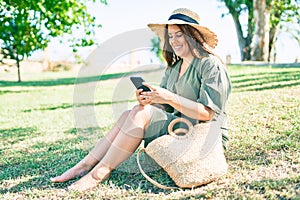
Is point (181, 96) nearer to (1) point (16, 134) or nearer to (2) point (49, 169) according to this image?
(2) point (49, 169)

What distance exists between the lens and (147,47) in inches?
144

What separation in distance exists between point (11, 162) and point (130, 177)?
1361 millimetres

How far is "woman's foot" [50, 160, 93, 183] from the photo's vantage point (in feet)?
9.82

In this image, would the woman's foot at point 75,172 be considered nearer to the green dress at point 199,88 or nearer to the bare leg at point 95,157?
the bare leg at point 95,157

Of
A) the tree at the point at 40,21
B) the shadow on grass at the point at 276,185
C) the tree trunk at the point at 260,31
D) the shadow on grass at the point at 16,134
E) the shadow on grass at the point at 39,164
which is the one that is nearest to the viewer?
the shadow on grass at the point at 276,185

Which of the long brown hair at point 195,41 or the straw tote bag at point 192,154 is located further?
the long brown hair at point 195,41

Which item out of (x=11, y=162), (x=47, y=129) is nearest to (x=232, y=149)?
(x=11, y=162)

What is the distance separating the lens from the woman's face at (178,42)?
2846 millimetres

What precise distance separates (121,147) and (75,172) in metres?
0.47

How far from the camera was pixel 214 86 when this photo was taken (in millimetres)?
2613

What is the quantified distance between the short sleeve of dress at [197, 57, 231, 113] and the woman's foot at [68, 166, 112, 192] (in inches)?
33.0

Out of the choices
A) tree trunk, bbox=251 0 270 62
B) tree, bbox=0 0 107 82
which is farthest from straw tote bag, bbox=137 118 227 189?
tree trunk, bbox=251 0 270 62

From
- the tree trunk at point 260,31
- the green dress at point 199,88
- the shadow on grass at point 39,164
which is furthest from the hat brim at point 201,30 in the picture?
the tree trunk at point 260,31

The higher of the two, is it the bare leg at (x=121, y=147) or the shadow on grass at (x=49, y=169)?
the bare leg at (x=121, y=147)
